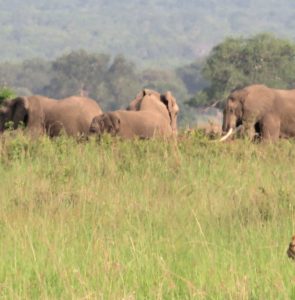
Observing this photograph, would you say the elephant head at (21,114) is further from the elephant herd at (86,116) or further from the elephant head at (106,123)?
the elephant head at (106,123)

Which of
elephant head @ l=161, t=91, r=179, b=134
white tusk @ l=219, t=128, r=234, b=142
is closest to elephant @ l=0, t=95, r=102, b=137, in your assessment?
elephant head @ l=161, t=91, r=179, b=134

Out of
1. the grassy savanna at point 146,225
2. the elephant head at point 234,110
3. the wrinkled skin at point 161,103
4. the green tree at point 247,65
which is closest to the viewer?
the grassy savanna at point 146,225

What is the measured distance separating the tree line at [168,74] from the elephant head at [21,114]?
8.60ft

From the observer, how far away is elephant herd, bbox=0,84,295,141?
16.9m

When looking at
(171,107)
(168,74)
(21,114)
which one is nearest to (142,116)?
(171,107)

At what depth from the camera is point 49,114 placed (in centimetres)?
1811

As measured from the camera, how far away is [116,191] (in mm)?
7992

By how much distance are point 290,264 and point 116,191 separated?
2.82 metres

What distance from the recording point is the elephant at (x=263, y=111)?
1727 centimetres

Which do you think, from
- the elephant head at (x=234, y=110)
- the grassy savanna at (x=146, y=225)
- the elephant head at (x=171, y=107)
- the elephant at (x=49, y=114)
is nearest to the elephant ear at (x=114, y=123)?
the elephant at (x=49, y=114)

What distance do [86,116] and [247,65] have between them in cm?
4405

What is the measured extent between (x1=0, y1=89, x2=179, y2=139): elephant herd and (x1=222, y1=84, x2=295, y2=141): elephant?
109 cm

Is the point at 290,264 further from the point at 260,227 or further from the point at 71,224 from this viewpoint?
the point at 71,224

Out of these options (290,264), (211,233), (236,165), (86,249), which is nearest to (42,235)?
(86,249)
